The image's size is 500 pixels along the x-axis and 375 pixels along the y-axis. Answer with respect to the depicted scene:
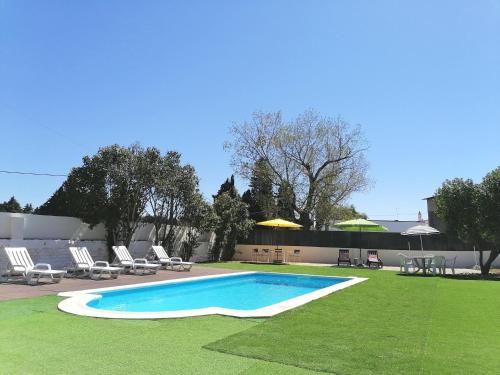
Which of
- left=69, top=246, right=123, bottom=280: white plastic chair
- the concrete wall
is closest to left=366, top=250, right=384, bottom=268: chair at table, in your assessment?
the concrete wall

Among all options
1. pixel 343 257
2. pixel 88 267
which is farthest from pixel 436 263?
pixel 88 267

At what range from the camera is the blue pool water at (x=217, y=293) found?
32.7 ft

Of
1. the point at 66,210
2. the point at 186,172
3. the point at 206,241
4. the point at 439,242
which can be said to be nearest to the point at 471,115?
the point at 439,242

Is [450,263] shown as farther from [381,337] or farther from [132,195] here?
[381,337]

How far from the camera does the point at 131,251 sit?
18359mm

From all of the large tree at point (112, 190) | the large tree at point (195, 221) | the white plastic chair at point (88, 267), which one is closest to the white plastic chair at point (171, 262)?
the large tree at point (112, 190)

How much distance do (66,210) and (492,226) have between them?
53.9 ft

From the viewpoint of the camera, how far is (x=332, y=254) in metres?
23.6

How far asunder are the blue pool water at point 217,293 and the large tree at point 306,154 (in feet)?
43.8

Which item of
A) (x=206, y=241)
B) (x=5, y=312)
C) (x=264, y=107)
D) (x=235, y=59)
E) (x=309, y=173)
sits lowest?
(x=5, y=312)

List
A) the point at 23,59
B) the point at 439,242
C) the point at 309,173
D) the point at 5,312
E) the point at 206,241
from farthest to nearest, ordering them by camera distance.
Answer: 1. the point at 309,173
2. the point at 206,241
3. the point at 439,242
4. the point at 23,59
5. the point at 5,312

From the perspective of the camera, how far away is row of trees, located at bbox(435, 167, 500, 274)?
1556 cm

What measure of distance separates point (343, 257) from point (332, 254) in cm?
201

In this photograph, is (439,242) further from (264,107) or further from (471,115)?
(264,107)
